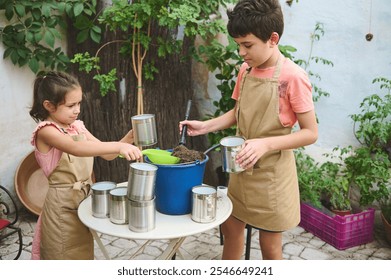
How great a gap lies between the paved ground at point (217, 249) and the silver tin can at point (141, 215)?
138 centimetres

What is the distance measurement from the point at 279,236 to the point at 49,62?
2.38 m

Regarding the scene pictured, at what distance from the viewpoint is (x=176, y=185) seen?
1.84 m

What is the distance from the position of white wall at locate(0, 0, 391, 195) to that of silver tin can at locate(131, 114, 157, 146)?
2078 mm

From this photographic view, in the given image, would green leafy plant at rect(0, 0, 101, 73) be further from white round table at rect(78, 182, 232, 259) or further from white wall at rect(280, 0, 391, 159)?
white round table at rect(78, 182, 232, 259)

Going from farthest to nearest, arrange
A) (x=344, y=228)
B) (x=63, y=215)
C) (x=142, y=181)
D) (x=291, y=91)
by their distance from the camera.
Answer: (x=344, y=228) < (x=63, y=215) < (x=291, y=91) < (x=142, y=181)

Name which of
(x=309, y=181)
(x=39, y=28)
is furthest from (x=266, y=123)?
(x=39, y=28)

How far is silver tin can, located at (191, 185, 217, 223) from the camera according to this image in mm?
1802

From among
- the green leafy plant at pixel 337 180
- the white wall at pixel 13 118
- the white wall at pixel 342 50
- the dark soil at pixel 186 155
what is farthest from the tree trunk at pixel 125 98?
the dark soil at pixel 186 155

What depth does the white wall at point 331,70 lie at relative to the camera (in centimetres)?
347

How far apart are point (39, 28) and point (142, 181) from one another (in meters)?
2.29

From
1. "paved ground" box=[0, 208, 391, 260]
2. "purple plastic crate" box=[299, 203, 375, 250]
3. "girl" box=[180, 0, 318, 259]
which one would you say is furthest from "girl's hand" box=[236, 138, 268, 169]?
"purple plastic crate" box=[299, 203, 375, 250]

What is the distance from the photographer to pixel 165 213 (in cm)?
192

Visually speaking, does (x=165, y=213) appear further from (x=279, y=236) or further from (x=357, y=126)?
(x=357, y=126)

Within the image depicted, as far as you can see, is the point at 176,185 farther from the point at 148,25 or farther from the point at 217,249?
the point at 148,25
